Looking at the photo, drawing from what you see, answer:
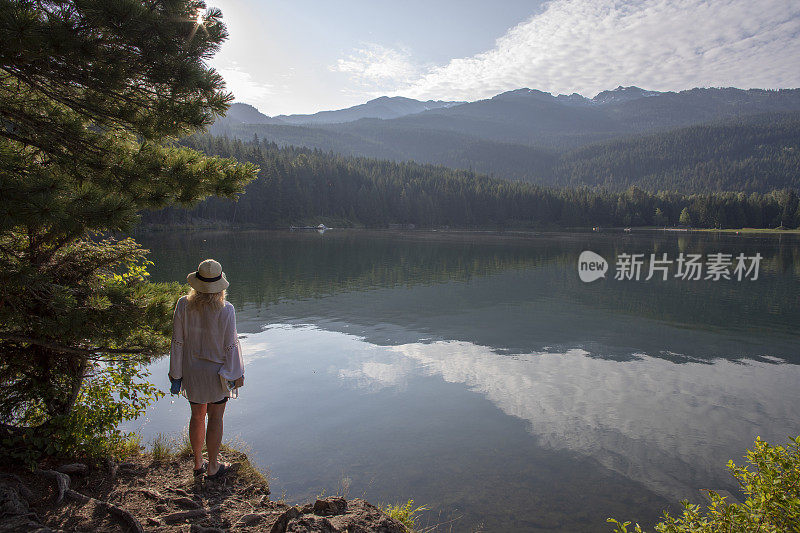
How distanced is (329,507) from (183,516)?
66.1 inches

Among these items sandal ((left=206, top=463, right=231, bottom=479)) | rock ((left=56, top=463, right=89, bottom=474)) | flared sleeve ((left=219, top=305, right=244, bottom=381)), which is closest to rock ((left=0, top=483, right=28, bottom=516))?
rock ((left=56, top=463, right=89, bottom=474))

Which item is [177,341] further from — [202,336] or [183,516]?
[183,516]

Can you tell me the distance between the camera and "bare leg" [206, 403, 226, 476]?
20.2 feet

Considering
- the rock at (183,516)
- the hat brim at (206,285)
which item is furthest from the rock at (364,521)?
the hat brim at (206,285)

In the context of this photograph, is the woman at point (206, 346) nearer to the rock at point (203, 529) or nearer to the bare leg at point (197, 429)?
the bare leg at point (197, 429)

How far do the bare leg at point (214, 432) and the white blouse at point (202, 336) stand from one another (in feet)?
1.81

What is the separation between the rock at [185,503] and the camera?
569cm

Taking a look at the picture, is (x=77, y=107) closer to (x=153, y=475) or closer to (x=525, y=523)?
(x=153, y=475)

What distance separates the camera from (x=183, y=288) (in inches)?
261

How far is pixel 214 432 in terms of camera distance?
625cm

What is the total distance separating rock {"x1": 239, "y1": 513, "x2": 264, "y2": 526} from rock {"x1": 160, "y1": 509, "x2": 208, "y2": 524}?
0.51 metres

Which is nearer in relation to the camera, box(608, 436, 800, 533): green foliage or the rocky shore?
box(608, 436, 800, 533): green foliage

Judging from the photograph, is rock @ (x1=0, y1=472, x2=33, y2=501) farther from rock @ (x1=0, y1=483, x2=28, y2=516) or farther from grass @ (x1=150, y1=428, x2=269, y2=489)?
grass @ (x1=150, y1=428, x2=269, y2=489)

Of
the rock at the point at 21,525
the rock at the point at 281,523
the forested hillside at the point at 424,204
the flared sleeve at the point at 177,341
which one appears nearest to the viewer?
the rock at the point at 21,525
